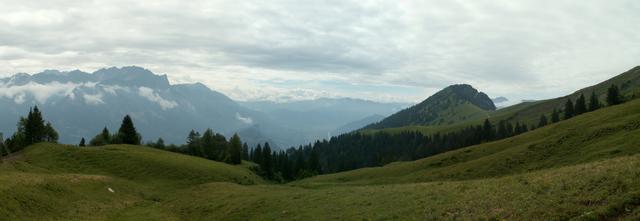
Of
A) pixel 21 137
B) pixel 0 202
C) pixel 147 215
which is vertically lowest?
pixel 147 215

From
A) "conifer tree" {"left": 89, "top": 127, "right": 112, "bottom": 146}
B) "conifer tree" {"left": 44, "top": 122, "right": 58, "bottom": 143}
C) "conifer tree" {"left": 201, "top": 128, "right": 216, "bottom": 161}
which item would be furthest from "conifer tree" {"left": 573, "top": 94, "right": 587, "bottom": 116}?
"conifer tree" {"left": 44, "top": 122, "right": 58, "bottom": 143}

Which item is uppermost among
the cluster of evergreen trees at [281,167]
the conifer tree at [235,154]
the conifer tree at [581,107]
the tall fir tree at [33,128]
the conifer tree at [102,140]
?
the conifer tree at [581,107]

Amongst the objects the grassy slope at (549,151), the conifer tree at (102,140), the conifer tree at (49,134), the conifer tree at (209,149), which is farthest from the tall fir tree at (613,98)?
the conifer tree at (49,134)

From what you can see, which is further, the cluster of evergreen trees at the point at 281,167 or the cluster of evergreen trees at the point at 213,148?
the cluster of evergreen trees at the point at 213,148

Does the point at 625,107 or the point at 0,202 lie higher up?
the point at 625,107

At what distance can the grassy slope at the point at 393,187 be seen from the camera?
25.2 meters

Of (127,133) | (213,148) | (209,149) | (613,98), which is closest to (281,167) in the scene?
(213,148)

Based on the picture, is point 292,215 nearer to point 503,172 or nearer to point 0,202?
point 0,202

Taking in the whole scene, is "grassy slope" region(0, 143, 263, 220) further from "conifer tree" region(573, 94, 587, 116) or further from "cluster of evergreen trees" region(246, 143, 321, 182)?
"conifer tree" region(573, 94, 587, 116)

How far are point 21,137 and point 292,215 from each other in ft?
303

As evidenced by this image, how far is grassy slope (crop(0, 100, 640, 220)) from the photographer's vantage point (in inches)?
990

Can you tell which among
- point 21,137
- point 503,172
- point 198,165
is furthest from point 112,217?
point 21,137

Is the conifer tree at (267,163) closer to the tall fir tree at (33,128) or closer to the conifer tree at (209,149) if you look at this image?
the conifer tree at (209,149)

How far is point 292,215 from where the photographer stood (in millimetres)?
36156
